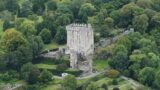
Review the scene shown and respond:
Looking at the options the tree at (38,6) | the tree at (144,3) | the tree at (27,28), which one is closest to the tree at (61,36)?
the tree at (27,28)

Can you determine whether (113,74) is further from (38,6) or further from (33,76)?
(38,6)

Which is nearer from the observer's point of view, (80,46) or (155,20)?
(80,46)

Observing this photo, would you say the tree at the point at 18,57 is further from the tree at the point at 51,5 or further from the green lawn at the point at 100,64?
the tree at the point at 51,5

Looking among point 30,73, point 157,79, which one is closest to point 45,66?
point 30,73

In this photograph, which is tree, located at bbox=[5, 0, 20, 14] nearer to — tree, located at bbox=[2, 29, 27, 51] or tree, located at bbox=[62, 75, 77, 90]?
tree, located at bbox=[2, 29, 27, 51]

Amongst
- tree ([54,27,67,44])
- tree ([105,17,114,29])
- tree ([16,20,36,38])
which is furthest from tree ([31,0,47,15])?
tree ([105,17,114,29])

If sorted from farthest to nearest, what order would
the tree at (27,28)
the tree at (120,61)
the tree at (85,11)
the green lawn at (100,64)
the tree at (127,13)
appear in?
1. the tree at (85,11)
2. the tree at (127,13)
3. the tree at (27,28)
4. the green lawn at (100,64)
5. the tree at (120,61)

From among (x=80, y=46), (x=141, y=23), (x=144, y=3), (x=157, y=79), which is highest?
(x=144, y=3)
